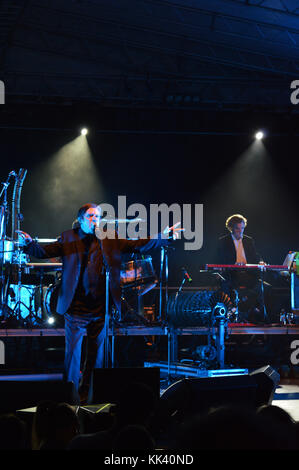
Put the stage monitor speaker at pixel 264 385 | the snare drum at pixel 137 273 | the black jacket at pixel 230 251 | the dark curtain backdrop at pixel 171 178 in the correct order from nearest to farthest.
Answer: the stage monitor speaker at pixel 264 385 < the snare drum at pixel 137 273 < the black jacket at pixel 230 251 < the dark curtain backdrop at pixel 171 178

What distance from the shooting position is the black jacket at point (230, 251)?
8.27 m

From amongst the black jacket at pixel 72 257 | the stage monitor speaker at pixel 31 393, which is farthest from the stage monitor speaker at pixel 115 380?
the black jacket at pixel 72 257

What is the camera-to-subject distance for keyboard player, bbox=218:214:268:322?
7.84 m

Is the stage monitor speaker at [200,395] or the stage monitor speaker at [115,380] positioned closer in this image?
the stage monitor speaker at [200,395]

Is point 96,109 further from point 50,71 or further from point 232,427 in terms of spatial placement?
point 232,427

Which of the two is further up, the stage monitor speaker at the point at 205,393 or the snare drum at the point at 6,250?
the snare drum at the point at 6,250

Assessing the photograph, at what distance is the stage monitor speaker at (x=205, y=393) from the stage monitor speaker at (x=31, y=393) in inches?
21.9

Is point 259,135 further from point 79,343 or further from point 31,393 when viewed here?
point 31,393

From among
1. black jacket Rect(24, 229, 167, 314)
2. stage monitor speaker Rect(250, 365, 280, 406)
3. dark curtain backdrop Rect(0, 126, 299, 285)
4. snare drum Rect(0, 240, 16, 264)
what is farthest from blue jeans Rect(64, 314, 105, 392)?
dark curtain backdrop Rect(0, 126, 299, 285)

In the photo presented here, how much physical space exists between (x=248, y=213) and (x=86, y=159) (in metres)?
3.81

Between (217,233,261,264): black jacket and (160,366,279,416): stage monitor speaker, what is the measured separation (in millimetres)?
5225

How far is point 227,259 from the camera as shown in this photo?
827 cm

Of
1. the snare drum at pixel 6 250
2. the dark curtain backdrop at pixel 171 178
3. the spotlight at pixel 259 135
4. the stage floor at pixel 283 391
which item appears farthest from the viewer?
the spotlight at pixel 259 135

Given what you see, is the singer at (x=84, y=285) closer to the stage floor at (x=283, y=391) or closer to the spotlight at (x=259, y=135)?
the stage floor at (x=283, y=391)
